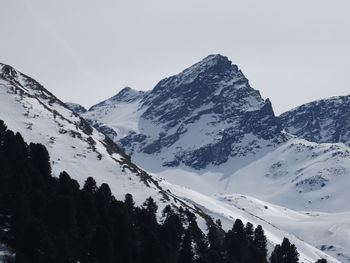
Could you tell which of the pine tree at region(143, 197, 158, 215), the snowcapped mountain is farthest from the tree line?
the snowcapped mountain

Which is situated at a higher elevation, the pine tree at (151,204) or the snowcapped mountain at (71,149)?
the snowcapped mountain at (71,149)

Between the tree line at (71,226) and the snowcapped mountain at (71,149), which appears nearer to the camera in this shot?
the tree line at (71,226)

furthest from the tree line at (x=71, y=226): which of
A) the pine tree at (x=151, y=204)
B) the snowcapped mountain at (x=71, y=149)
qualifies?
the snowcapped mountain at (x=71, y=149)

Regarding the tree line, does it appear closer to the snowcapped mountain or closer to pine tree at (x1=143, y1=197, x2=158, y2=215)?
pine tree at (x1=143, y1=197, x2=158, y2=215)

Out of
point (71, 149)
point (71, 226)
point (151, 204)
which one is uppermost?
point (71, 149)

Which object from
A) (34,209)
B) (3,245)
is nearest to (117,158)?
(34,209)

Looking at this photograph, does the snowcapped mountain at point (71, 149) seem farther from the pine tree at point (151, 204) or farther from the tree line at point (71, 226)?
the tree line at point (71, 226)

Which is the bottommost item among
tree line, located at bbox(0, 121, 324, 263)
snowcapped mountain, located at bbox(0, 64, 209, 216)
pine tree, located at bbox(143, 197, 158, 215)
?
tree line, located at bbox(0, 121, 324, 263)

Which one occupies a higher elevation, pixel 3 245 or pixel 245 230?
pixel 245 230

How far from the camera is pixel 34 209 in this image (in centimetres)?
8831

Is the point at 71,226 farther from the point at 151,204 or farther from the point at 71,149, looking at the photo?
the point at 71,149

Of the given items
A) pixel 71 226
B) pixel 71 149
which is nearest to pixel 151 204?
pixel 71 149

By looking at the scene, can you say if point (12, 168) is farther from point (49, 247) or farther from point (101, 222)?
point (49, 247)

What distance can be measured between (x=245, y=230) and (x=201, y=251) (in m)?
29.2
